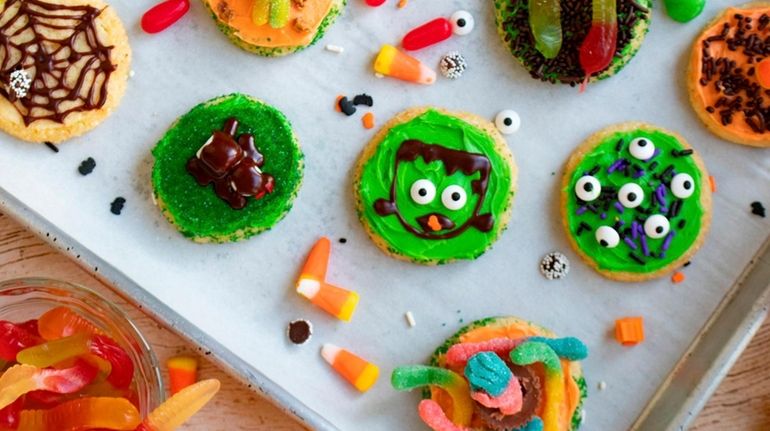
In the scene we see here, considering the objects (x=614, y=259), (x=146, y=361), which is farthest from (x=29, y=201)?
(x=614, y=259)

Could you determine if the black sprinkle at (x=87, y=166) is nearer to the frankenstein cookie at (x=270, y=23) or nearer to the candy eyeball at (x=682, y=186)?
the frankenstein cookie at (x=270, y=23)

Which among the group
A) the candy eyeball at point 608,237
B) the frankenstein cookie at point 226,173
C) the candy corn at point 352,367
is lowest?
the candy corn at point 352,367

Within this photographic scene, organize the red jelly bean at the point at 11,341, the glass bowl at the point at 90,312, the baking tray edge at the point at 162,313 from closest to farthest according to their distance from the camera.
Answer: the red jelly bean at the point at 11,341 < the glass bowl at the point at 90,312 < the baking tray edge at the point at 162,313

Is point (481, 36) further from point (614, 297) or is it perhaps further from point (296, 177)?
point (614, 297)

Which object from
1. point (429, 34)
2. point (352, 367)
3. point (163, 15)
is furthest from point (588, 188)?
point (163, 15)

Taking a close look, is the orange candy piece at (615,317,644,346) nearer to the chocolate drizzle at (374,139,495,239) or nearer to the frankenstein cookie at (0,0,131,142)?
the chocolate drizzle at (374,139,495,239)

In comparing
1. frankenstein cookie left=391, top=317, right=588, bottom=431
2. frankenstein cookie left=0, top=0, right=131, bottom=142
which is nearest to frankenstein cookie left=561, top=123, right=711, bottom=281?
frankenstein cookie left=391, top=317, right=588, bottom=431

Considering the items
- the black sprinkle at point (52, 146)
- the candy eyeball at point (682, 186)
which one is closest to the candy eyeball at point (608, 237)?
the candy eyeball at point (682, 186)
